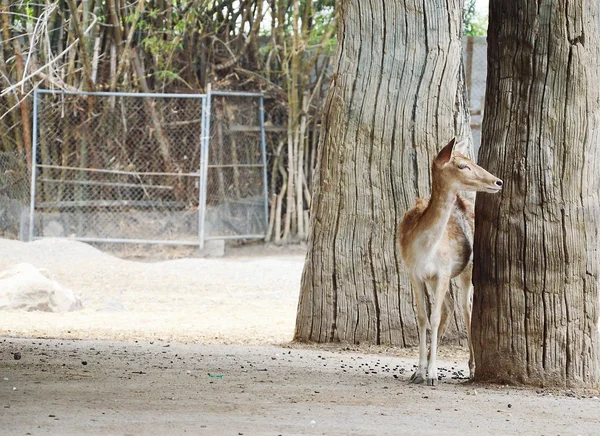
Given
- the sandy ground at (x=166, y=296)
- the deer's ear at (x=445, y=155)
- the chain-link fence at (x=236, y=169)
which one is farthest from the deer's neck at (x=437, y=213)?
the chain-link fence at (x=236, y=169)

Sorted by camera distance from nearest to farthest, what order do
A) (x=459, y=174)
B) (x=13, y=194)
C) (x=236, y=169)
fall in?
(x=459, y=174), (x=13, y=194), (x=236, y=169)

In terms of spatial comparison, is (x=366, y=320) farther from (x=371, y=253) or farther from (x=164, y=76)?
(x=164, y=76)

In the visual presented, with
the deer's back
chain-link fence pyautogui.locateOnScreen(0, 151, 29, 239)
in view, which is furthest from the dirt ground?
chain-link fence pyautogui.locateOnScreen(0, 151, 29, 239)

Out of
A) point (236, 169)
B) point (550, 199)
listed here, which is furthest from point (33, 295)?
point (550, 199)

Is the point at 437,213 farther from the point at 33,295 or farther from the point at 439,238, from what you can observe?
the point at 33,295

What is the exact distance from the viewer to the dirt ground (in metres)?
4.71

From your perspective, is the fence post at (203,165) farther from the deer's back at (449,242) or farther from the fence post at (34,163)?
the deer's back at (449,242)

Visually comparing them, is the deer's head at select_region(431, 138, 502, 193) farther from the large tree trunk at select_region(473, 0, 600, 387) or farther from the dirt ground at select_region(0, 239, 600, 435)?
the dirt ground at select_region(0, 239, 600, 435)

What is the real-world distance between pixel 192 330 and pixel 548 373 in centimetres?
472

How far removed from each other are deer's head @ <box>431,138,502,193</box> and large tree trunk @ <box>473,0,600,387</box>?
14 cm

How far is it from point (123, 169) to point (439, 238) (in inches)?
447

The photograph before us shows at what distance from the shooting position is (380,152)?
8109 millimetres

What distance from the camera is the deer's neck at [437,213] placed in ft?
20.5

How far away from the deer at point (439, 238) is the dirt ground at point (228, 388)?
305 millimetres
